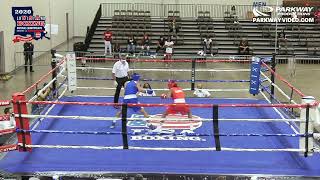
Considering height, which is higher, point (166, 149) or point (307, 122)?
point (307, 122)

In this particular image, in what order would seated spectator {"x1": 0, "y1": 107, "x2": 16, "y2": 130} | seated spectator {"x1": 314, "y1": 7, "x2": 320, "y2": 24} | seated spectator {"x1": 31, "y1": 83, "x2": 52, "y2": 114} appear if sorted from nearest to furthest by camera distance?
seated spectator {"x1": 0, "y1": 107, "x2": 16, "y2": 130} → seated spectator {"x1": 31, "y1": 83, "x2": 52, "y2": 114} → seated spectator {"x1": 314, "y1": 7, "x2": 320, "y2": 24}

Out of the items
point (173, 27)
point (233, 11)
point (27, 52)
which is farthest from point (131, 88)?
point (233, 11)

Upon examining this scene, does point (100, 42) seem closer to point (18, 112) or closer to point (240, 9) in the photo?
point (240, 9)

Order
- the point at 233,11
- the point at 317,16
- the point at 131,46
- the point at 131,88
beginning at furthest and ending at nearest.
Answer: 1. the point at 233,11
2. the point at 317,16
3. the point at 131,46
4. the point at 131,88

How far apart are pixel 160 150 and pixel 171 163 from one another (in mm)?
460

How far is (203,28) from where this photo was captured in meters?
24.3

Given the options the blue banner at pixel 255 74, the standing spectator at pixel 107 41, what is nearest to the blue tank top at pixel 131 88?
the blue banner at pixel 255 74

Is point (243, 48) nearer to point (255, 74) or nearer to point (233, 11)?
point (233, 11)

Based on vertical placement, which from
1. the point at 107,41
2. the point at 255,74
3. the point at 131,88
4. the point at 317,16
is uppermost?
the point at 317,16

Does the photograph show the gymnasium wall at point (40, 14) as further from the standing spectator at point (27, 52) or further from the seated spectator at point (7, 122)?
the seated spectator at point (7, 122)

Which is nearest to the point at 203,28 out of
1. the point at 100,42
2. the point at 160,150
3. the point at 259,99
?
the point at 100,42

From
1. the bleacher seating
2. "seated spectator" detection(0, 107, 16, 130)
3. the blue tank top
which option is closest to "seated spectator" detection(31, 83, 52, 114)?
the blue tank top

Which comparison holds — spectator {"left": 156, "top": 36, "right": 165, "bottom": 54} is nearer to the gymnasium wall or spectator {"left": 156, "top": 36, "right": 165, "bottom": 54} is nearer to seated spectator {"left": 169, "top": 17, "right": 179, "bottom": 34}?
seated spectator {"left": 169, "top": 17, "right": 179, "bottom": 34}

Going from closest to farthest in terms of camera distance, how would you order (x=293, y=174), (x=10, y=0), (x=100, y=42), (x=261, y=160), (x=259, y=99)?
(x=293, y=174)
(x=261, y=160)
(x=259, y=99)
(x=10, y=0)
(x=100, y=42)
